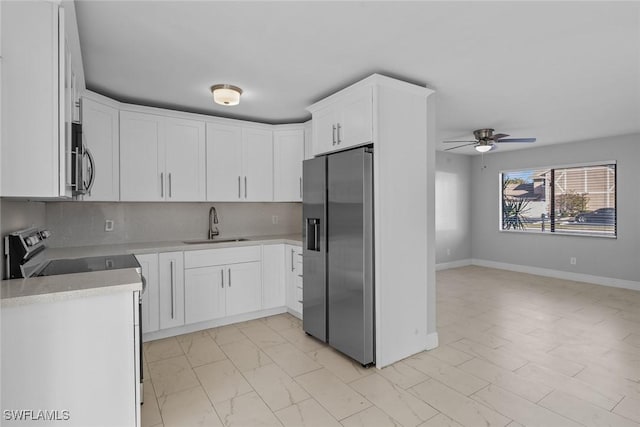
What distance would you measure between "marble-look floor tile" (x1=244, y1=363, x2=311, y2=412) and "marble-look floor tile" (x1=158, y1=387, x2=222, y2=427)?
0.34 meters

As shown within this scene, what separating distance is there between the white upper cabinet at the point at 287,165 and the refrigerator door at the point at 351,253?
4.03 ft

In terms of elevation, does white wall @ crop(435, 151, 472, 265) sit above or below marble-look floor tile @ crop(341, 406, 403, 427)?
above

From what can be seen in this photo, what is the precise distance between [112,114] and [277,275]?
2326 mm

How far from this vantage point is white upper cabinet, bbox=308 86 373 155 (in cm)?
271

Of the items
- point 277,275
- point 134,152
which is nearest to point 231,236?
point 277,275

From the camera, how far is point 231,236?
4270 millimetres

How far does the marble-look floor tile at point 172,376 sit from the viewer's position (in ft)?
7.88

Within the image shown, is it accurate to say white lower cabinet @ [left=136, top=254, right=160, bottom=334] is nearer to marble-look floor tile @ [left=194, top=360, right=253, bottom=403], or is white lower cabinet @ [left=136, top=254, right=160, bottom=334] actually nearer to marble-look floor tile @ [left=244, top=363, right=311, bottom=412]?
marble-look floor tile @ [left=194, top=360, right=253, bottom=403]

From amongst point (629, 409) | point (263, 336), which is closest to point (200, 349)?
point (263, 336)

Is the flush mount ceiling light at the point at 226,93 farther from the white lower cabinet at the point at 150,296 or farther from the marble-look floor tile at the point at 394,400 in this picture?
the marble-look floor tile at the point at 394,400

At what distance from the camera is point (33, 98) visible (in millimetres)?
1536

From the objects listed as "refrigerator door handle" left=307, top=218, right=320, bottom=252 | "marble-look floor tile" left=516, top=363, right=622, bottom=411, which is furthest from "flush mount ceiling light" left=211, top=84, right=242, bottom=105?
"marble-look floor tile" left=516, top=363, right=622, bottom=411

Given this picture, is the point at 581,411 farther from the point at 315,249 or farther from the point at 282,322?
the point at 282,322

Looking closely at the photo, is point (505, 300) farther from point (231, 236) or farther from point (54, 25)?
point (54, 25)
